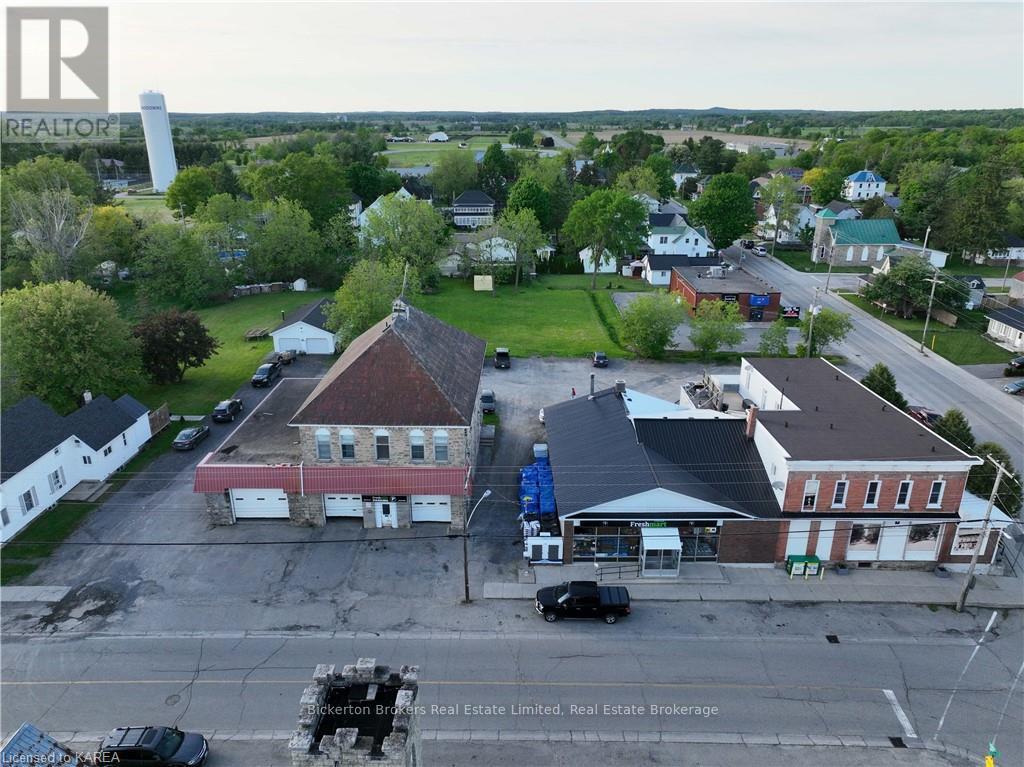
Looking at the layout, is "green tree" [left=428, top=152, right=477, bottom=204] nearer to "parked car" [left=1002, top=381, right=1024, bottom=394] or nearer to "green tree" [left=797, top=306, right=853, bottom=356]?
"green tree" [left=797, top=306, right=853, bottom=356]

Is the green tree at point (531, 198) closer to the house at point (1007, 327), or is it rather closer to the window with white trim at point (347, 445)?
the house at point (1007, 327)

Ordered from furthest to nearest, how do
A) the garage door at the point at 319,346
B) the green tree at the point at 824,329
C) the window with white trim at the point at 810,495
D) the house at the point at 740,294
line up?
the house at the point at 740,294 → the garage door at the point at 319,346 → the green tree at the point at 824,329 → the window with white trim at the point at 810,495

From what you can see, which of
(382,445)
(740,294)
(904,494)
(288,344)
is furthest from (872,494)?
(288,344)

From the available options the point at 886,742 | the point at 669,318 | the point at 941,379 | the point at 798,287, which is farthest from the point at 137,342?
the point at 798,287

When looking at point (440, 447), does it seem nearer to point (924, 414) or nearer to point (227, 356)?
point (924, 414)

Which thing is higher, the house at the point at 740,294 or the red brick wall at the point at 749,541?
the house at the point at 740,294

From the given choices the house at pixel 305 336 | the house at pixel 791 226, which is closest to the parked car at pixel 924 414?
the house at pixel 305 336

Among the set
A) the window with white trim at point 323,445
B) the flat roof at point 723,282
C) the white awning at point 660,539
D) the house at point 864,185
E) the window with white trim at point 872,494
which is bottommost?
the white awning at point 660,539
